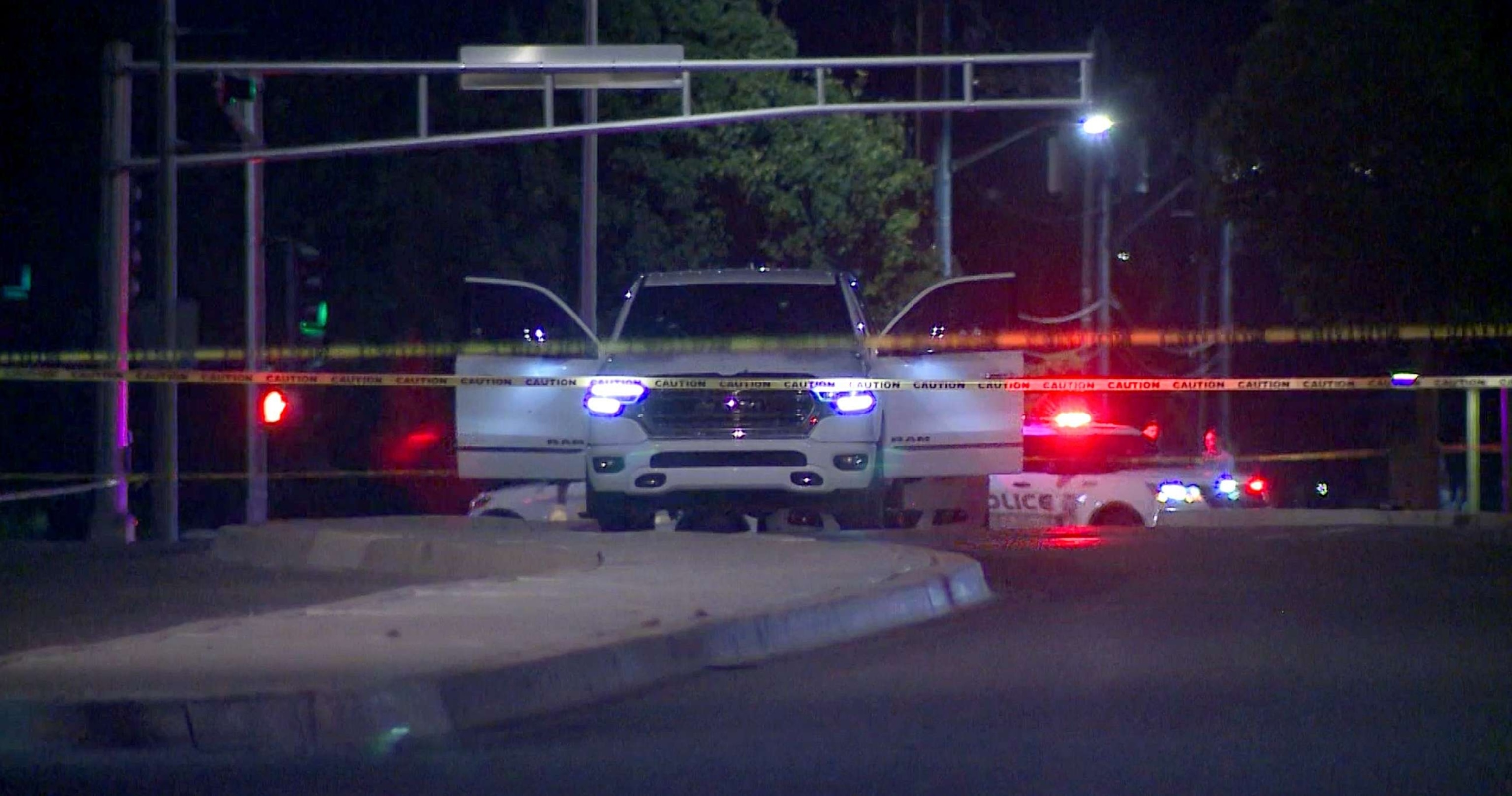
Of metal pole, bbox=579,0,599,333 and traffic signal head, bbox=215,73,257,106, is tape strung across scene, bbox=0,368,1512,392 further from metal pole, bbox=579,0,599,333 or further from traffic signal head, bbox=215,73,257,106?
metal pole, bbox=579,0,599,333

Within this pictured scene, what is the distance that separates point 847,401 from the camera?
14.6 m

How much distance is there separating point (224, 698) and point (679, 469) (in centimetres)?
723

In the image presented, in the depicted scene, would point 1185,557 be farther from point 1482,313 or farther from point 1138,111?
point 1138,111

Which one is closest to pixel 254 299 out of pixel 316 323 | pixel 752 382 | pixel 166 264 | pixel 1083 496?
pixel 316 323

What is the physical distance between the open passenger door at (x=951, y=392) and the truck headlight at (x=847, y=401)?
0.39m

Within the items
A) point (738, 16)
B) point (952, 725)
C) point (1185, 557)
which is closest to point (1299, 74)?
point (738, 16)

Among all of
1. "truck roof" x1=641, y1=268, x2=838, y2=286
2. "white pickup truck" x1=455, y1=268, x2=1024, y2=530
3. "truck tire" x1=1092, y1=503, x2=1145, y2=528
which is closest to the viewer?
"white pickup truck" x1=455, y1=268, x2=1024, y2=530

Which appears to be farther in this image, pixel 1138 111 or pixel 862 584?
pixel 1138 111

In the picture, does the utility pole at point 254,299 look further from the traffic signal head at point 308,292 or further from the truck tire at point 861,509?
the truck tire at point 861,509

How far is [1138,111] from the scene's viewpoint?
42.9 m

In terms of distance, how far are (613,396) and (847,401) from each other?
167cm

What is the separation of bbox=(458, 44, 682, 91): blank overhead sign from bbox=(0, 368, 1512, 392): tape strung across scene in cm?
443

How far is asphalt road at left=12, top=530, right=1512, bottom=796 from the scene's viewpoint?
6922 millimetres

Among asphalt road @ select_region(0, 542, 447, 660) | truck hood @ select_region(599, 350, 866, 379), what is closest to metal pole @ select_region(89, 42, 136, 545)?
asphalt road @ select_region(0, 542, 447, 660)
